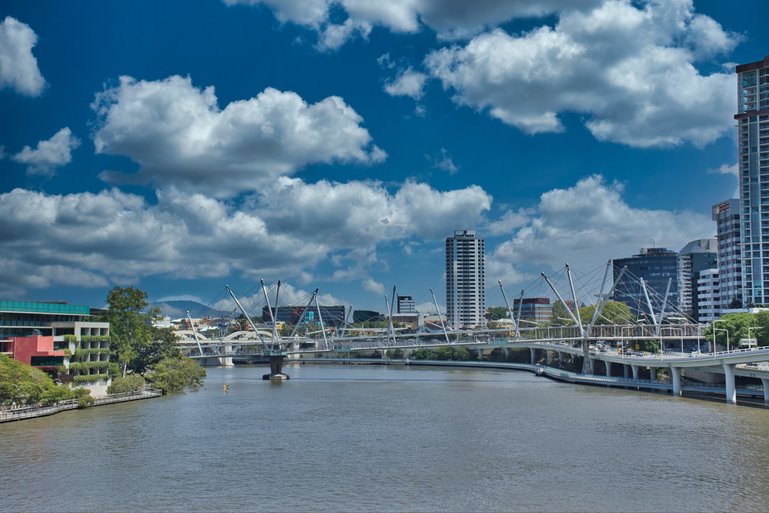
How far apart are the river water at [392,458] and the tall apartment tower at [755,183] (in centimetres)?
5768

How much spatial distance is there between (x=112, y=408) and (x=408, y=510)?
114 ft

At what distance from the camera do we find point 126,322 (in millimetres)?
68000

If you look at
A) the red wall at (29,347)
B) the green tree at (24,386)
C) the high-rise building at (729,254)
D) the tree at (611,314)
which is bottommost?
the green tree at (24,386)

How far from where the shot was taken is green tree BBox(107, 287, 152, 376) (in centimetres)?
6644

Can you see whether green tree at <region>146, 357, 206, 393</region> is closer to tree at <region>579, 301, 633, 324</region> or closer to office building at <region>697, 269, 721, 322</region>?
tree at <region>579, 301, 633, 324</region>

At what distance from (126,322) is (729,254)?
87497 mm

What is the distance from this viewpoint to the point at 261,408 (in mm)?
56375

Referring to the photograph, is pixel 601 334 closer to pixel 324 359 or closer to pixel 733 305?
pixel 733 305

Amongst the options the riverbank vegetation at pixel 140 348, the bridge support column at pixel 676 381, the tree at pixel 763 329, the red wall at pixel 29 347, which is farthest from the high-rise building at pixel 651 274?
the red wall at pixel 29 347


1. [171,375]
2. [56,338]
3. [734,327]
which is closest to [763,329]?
[734,327]

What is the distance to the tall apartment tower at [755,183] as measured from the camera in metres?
106

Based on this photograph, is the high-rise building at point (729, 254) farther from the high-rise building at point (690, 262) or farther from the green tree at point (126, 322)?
the green tree at point (126, 322)

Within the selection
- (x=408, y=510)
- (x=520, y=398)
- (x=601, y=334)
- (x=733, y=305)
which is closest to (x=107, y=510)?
(x=408, y=510)

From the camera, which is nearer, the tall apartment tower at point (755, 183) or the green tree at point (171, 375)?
the green tree at point (171, 375)
